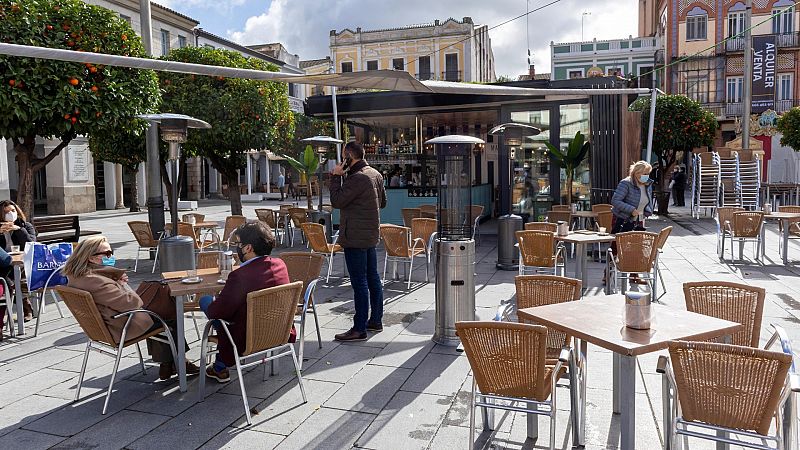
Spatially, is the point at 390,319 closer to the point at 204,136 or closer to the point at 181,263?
the point at 181,263

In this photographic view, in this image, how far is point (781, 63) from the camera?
1323 inches

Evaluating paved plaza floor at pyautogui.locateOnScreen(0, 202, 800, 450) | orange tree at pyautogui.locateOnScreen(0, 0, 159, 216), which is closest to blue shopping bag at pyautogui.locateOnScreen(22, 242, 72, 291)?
paved plaza floor at pyautogui.locateOnScreen(0, 202, 800, 450)

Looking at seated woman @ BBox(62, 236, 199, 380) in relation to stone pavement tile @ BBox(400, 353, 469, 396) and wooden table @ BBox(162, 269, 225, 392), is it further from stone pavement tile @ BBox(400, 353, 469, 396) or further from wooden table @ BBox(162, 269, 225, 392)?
stone pavement tile @ BBox(400, 353, 469, 396)

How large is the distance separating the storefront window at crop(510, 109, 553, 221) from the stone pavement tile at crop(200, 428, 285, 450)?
396 inches

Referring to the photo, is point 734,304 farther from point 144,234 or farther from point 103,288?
point 144,234

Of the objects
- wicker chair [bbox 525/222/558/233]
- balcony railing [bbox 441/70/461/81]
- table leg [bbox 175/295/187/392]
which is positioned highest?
balcony railing [bbox 441/70/461/81]

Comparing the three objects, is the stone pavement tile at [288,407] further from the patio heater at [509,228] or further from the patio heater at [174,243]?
the patio heater at [509,228]

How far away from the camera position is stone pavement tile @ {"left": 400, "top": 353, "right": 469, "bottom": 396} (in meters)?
4.28

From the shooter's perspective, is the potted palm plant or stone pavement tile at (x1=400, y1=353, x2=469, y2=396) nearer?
stone pavement tile at (x1=400, y1=353, x2=469, y2=396)

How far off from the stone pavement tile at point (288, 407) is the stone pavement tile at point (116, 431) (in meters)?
0.55

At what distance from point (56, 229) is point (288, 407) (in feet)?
26.8

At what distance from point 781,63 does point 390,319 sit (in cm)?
3609

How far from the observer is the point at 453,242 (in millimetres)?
5215

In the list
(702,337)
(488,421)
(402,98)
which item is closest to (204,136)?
(402,98)
